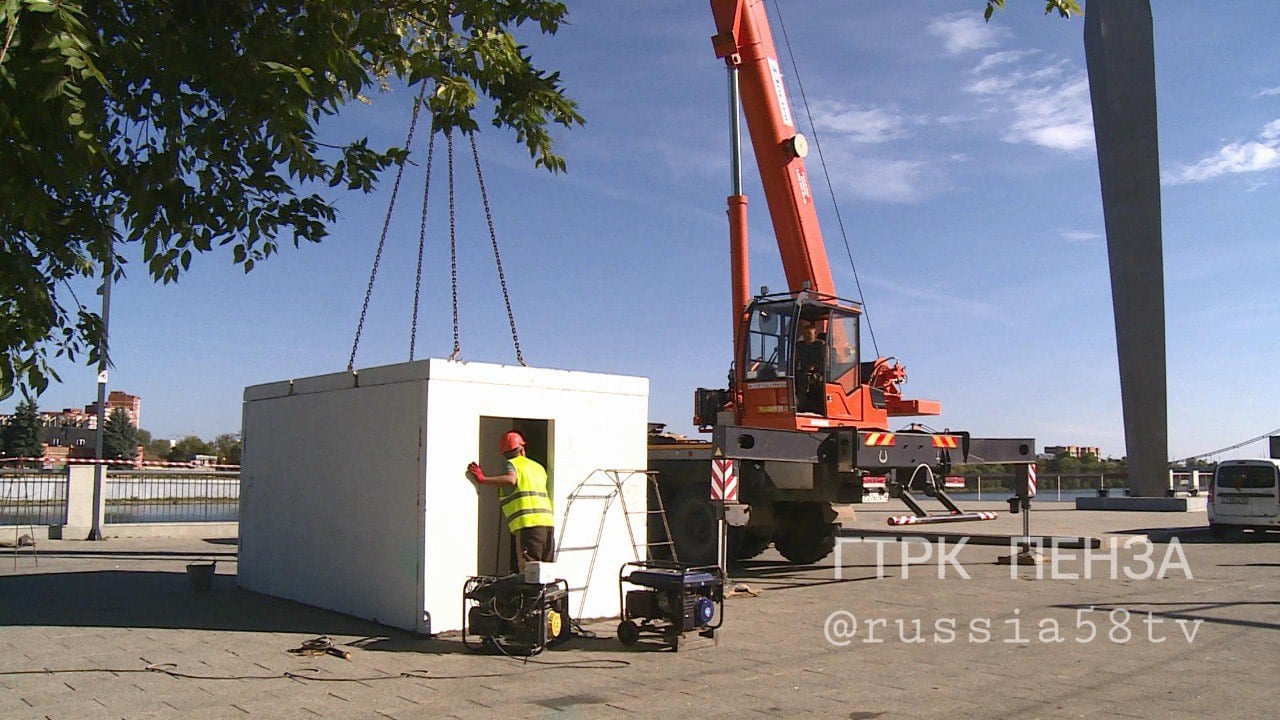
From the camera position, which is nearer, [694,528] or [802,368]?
[802,368]

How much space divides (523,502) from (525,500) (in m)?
0.02

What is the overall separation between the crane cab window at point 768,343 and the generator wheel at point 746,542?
2534mm

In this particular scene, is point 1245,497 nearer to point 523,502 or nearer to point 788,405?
point 788,405

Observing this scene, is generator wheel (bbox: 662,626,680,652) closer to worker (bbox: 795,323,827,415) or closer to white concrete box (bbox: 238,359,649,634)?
white concrete box (bbox: 238,359,649,634)

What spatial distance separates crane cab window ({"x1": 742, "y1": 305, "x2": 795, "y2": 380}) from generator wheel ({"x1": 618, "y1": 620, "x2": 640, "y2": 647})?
17.0 feet

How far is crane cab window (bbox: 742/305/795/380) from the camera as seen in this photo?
1257 centimetres

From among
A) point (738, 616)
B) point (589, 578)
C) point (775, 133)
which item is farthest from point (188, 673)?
point (775, 133)

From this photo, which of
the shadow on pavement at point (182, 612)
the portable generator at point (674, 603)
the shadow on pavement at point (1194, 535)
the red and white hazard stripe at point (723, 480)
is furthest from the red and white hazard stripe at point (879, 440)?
the shadow on pavement at point (1194, 535)

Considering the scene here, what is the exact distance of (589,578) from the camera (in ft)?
30.7

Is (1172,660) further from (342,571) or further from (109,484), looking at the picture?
(109,484)

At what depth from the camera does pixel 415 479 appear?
27.5ft

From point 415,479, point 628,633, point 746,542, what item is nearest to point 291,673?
point 415,479

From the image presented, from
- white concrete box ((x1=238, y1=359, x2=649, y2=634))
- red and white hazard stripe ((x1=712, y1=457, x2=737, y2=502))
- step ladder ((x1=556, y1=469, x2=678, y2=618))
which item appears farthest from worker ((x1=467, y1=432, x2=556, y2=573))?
red and white hazard stripe ((x1=712, y1=457, x2=737, y2=502))

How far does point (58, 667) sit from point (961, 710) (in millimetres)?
6276
